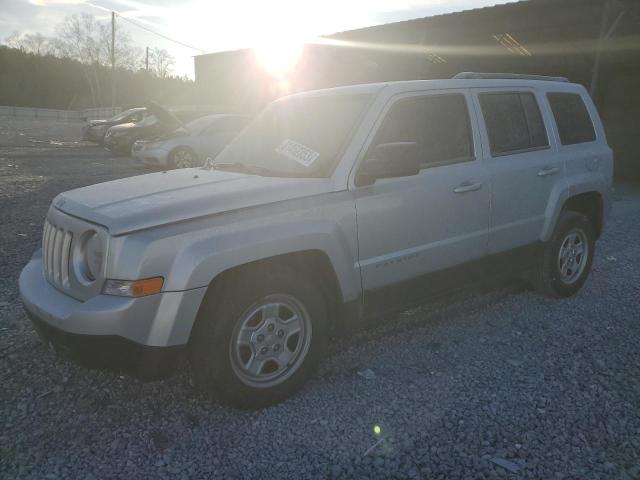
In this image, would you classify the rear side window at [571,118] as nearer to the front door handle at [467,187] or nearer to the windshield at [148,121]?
the front door handle at [467,187]

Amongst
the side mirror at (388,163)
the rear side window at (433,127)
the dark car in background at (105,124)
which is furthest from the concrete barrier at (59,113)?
the side mirror at (388,163)

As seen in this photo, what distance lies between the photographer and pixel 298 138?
369 cm

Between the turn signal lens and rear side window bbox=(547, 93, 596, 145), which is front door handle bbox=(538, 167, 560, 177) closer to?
rear side window bbox=(547, 93, 596, 145)

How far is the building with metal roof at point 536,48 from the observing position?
13.8m

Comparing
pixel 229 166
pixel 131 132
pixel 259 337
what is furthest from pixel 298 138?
pixel 131 132

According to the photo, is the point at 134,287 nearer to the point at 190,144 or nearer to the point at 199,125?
the point at 190,144

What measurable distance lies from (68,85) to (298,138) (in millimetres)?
50484

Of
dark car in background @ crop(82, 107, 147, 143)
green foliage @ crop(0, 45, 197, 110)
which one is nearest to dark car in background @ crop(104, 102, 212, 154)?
dark car in background @ crop(82, 107, 147, 143)

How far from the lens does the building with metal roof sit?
45.1 feet

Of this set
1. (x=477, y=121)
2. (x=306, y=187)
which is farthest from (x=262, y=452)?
(x=477, y=121)

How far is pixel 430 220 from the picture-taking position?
3602 mm

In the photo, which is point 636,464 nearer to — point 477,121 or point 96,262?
point 477,121

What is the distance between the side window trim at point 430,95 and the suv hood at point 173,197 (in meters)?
0.43

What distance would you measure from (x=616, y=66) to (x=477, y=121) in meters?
13.3
